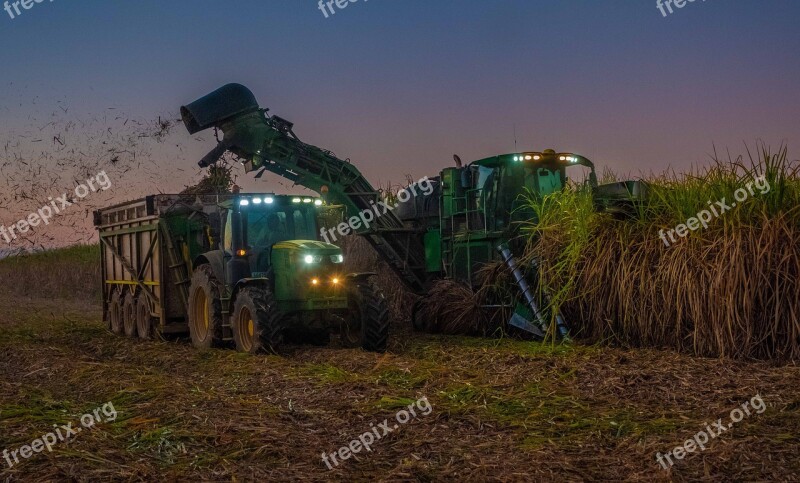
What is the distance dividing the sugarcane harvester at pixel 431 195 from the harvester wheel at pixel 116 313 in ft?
10.4

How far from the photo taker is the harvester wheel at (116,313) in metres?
16.1

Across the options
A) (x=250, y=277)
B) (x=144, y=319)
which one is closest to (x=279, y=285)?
(x=250, y=277)

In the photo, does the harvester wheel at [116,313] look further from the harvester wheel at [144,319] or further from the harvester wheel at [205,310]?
the harvester wheel at [205,310]

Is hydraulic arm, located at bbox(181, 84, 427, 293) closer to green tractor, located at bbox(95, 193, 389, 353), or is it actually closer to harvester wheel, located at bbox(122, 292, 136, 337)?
green tractor, located at bbox(95, 193, 389, 353)

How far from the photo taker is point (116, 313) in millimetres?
16312

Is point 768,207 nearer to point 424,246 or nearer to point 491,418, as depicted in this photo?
point 491,418

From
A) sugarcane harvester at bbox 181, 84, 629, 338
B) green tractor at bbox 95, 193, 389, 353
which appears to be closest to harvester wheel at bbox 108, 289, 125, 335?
green tractor at bbox 95, 193, 389, 353

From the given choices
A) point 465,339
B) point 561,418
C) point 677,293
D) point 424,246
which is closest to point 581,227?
point 677,293

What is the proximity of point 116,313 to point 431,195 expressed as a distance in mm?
6319

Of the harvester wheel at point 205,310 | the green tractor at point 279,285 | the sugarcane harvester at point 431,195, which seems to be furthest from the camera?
the sugarcane harvester at point 431,195

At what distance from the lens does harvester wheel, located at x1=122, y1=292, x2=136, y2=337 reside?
15.3 m

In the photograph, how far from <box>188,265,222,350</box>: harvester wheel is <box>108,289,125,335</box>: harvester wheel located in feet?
12.2

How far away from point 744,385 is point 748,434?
5.45ft

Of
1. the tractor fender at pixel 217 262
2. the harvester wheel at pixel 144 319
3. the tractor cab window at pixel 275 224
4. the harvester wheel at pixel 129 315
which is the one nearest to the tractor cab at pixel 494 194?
the tractor cab window at pixel 275 224
